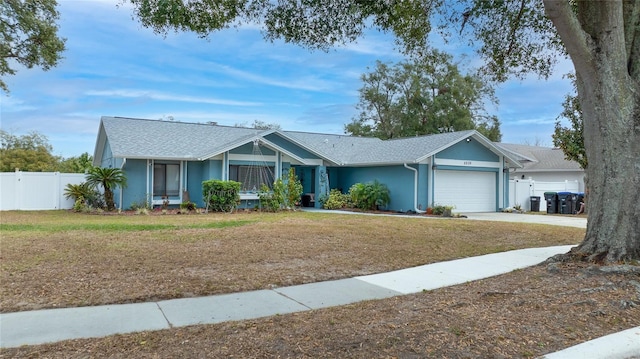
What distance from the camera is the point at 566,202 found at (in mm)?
22438

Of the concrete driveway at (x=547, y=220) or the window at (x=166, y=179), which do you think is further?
the window at (x=166, y=179)

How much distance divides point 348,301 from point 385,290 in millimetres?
817

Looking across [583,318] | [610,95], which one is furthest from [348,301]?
[610,95]

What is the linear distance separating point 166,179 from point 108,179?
252 cm

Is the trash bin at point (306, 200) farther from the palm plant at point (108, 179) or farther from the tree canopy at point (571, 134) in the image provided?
the tree canopy at point (571, 134)

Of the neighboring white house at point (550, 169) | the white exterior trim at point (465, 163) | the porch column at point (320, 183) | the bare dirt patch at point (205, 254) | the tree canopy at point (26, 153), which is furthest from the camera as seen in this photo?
the tree canopy at point (26, 153)

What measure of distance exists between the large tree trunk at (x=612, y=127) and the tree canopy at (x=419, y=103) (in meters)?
29.3

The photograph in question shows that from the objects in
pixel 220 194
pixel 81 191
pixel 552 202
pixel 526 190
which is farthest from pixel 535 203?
pixel 81 191

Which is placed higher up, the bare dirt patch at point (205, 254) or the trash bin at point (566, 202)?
the trash bin at point (566, 202)

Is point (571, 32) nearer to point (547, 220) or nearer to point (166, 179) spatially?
point (547, 220)

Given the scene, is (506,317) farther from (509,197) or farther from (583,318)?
(509,197)

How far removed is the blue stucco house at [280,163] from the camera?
62.3ft

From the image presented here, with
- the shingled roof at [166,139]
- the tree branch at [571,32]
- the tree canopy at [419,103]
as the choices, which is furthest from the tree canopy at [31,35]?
the tree canopy at [419,103]

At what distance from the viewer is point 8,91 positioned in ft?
55.9
